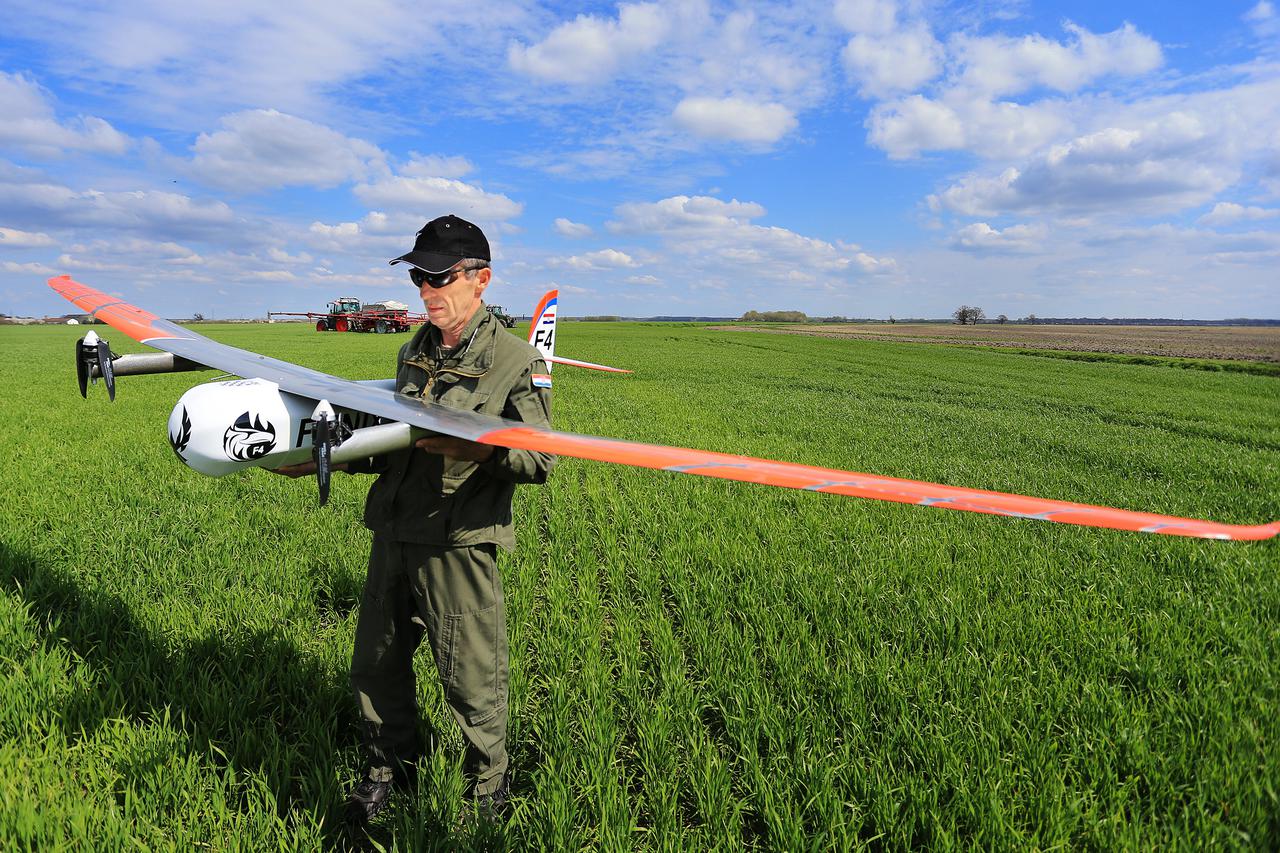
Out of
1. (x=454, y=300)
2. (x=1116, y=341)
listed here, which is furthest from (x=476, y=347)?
(x=1116, y=341)

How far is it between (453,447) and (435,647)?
2.93 ft

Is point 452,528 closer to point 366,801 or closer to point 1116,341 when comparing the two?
point 366,801

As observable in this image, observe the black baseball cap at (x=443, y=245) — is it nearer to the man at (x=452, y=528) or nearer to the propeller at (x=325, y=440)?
the man at (x=452, y=528)

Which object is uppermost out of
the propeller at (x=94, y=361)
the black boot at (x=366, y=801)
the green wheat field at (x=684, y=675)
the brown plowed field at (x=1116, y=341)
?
the brown plowed field at (x=1116, y=341)

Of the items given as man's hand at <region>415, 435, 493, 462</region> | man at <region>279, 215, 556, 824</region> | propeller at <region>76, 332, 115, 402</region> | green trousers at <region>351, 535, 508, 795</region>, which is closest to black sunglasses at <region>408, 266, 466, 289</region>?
man at <region>279, 215, 556, 824</region>

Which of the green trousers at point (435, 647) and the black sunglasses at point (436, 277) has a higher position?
the black sunglasses at point (436, 277)

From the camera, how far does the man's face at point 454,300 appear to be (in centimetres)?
253

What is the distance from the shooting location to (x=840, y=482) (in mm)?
1934

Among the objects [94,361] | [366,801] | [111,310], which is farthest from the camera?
[111,310]

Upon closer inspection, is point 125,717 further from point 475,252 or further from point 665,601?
point 665,601

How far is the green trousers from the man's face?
0.96m

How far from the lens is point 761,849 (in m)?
2.59

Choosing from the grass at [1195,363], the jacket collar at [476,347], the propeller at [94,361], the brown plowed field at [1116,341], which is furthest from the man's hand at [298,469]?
the brown plowed field at [1116,341]

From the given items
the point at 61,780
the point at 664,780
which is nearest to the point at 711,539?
the point at 664,780
